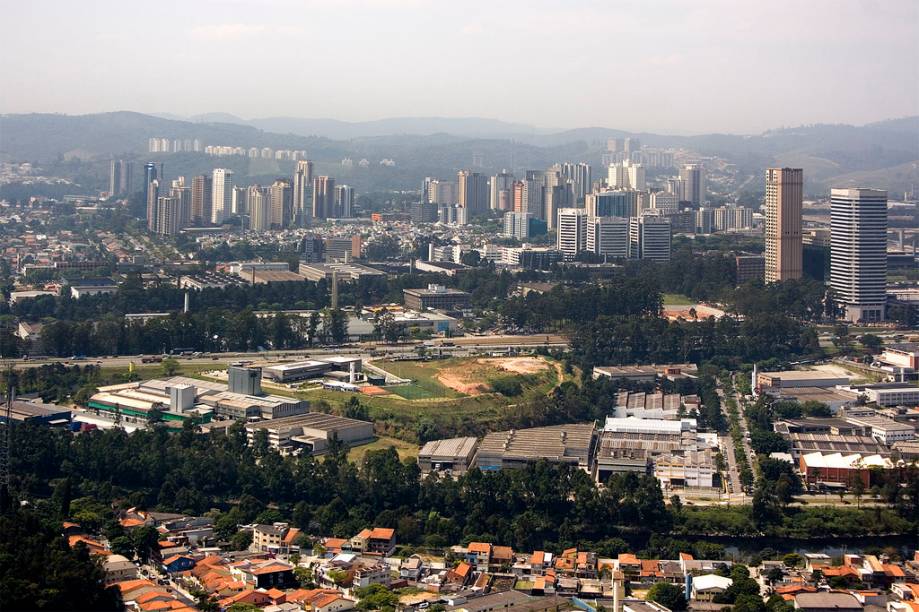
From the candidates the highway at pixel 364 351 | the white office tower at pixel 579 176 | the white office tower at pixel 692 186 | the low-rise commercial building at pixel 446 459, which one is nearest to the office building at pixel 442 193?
the white office tower at pixel 579 176

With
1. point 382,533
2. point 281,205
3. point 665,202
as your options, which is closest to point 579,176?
point 665,202

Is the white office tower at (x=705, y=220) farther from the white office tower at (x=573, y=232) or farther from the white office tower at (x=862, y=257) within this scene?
the white office tower at (x=862, y=257)

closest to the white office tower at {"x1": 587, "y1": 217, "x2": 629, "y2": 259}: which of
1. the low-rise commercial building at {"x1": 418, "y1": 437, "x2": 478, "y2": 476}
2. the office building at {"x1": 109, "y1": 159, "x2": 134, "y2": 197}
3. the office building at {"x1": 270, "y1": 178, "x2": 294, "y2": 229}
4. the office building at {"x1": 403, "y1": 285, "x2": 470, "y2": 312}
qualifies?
the office building at {"x1": 403, "y1": 285, "x2": 470, "y2": 312}

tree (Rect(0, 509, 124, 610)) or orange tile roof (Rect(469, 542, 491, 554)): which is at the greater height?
tree (Rect(0, 509, 124, 610))

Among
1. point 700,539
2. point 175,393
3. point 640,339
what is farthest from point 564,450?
point 640,339

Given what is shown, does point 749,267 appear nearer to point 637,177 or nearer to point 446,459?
point 446,459

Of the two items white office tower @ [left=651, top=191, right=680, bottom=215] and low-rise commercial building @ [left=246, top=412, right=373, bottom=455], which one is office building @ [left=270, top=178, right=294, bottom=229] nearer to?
white office tower @ [left=651, top=191, right=680, bottom=215]

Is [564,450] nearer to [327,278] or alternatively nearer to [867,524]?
[867,524]
